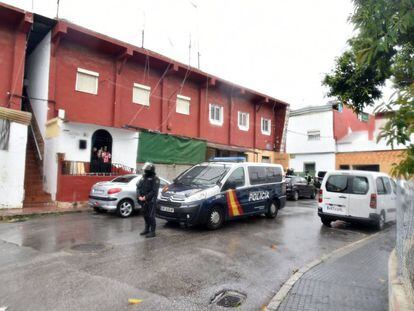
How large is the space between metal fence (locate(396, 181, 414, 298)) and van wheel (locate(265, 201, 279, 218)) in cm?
755

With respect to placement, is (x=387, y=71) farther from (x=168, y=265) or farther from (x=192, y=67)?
(x=192, y=67)

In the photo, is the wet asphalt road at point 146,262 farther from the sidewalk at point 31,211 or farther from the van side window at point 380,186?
the van side window at point 380,186

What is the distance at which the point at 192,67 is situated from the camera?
19.6 m

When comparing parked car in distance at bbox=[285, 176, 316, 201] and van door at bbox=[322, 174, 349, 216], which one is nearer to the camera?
van door at bbox=[322, 174, 349, 216]

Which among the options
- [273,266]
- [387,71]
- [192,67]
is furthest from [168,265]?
[192,67]

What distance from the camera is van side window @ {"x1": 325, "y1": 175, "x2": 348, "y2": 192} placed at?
411 inches

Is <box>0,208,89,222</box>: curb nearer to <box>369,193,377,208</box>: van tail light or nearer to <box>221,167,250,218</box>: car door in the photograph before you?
<box>221,167,250,218</box>: car door

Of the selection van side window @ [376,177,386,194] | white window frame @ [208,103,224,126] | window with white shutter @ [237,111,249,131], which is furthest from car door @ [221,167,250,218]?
window with white shutter @ [237,111,249,131]

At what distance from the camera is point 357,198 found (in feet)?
33.0

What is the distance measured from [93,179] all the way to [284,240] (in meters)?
8.85

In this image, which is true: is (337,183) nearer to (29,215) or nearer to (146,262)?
(146,262)

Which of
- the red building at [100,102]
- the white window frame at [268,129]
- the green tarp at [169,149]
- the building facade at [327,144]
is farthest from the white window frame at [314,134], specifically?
the green tarp at [169,149]

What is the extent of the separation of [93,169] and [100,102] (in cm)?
332

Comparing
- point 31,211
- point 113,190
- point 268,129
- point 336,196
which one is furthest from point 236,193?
point 268,129
